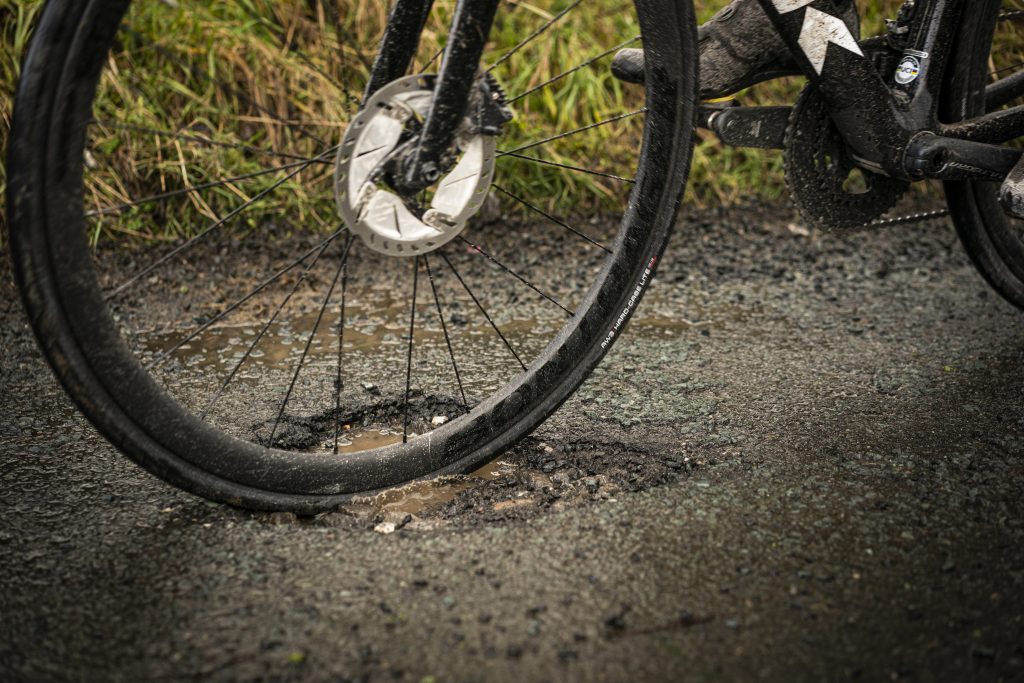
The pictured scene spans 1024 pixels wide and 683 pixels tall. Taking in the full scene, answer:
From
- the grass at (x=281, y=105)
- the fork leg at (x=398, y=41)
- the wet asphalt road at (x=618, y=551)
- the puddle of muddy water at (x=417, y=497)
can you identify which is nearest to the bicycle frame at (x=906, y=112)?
the wet asphalt road at (x=618, y=551)

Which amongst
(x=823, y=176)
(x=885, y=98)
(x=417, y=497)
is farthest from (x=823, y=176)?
(x=417, y=497)

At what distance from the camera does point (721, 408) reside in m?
2.37

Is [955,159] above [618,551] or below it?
above

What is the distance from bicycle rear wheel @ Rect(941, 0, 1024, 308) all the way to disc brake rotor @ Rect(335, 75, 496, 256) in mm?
1226

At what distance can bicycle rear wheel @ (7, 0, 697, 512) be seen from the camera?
1.59 m

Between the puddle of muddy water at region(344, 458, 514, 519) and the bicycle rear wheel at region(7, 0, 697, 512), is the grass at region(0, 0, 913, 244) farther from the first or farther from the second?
the puddle of muddy water at region(344, 458, 514, 519)

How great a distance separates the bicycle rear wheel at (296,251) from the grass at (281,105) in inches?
0.5

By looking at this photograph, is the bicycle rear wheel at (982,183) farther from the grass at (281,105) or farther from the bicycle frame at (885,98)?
the grass at (281,105)

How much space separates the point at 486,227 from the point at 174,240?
1.14 m

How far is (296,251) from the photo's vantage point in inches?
135

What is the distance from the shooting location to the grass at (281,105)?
3.55 meters

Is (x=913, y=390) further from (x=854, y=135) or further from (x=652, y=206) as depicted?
(x=652, y=206)

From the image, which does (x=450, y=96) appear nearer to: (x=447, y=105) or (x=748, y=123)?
(x=447, y=105)

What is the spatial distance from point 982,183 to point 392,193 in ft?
5.20
